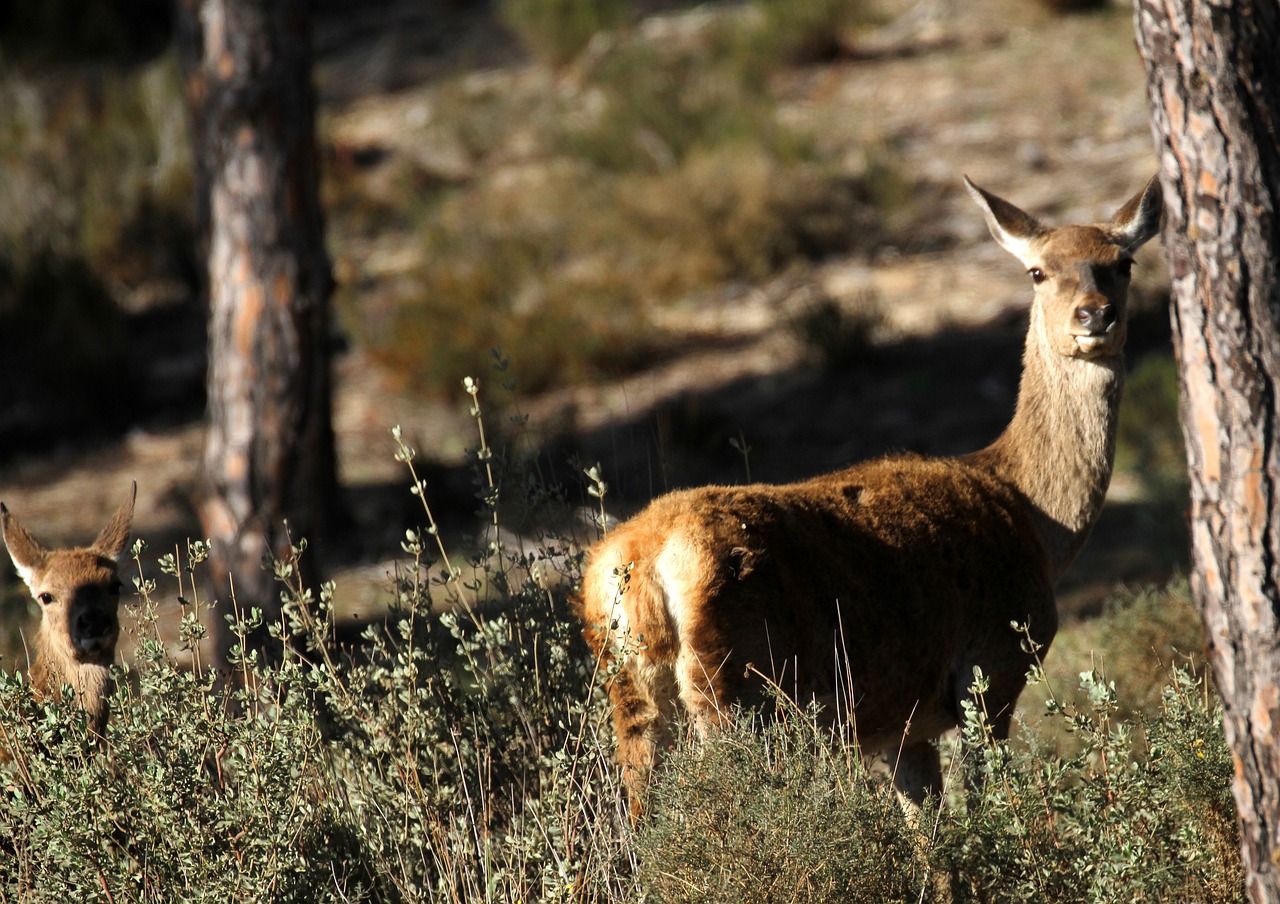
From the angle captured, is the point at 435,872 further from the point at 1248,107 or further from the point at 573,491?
the point at 573,491

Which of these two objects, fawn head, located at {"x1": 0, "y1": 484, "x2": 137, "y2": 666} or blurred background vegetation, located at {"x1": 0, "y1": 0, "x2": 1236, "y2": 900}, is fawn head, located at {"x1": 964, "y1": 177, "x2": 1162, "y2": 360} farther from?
fawn head, located at {"x1": 0, "y1": 484, "x2": 137, "y2": 666}

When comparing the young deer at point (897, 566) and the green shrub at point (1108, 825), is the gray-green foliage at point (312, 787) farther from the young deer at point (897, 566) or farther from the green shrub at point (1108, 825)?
the green shrub at point (1108, 825)

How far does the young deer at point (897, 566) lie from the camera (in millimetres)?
4281

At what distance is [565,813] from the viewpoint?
4.13 metres

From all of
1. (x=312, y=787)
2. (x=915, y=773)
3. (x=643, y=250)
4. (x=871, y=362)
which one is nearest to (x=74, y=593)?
(x=312, y=787)

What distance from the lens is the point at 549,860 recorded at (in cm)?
435

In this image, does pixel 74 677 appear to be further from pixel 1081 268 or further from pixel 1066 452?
pixel 1081 268

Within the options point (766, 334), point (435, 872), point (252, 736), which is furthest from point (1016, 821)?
point (766, 334)

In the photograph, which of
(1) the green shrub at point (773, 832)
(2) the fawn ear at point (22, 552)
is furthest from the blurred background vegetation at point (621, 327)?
(2) the fawn ear at point (22, 552)

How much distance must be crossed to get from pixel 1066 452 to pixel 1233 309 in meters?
2.49

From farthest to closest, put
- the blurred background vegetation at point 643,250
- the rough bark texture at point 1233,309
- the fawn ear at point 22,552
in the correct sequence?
the blurred background vegetation at point 643,250 → the fawn ear at point 22,552 → the rough bark texture at point 1233,309

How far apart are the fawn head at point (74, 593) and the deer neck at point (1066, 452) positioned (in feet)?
11.7

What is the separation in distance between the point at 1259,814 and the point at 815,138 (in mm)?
12802

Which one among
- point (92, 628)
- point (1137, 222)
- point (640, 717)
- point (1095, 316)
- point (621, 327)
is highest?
point (1137, 222)
